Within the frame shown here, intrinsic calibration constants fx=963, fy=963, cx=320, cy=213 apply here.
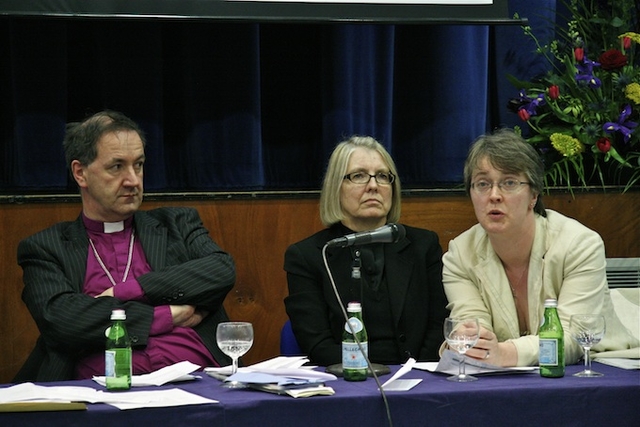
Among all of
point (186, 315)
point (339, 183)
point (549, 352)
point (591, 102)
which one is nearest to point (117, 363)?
point (186, 315)

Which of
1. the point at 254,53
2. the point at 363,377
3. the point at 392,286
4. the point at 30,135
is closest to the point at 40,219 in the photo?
the point at 30,135

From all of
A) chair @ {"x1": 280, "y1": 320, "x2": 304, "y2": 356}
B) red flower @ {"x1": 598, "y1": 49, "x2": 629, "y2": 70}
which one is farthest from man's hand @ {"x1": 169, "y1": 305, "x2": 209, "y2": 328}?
red flower @ {"x1": 598, "y1": 49, "x2": 629, "y2": 70}

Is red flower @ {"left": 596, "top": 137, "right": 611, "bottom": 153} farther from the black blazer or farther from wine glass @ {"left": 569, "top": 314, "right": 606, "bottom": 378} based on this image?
wine glass @ {"left": 569, "top": 314, "right": 606, "bottom": 378}

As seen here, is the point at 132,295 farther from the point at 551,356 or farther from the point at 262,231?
the point at 551,356

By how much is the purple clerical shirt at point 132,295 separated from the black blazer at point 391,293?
37 centimetres

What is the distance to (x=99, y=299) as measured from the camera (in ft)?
10.3

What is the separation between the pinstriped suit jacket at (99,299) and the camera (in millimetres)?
3107

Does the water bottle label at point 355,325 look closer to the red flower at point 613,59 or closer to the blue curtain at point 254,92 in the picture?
the blue curtain at point 254,92

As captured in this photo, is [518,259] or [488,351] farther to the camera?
[518,259]

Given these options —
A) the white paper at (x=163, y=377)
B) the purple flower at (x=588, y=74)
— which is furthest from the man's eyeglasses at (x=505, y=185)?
the white paper at (x=163, y=377)

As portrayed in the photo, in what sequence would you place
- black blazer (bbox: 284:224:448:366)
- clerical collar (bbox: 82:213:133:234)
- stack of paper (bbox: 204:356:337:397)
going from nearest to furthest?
stack of paper (bbox: 204:356:337:397)
black blazer (bbox: 284:224:448:366)
clerical collar (bbox: 82:213:133:234)

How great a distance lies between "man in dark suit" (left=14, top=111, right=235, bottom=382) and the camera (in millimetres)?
3146

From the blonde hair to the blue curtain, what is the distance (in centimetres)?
61

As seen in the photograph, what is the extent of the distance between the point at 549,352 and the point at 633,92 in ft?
5.91
